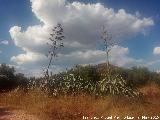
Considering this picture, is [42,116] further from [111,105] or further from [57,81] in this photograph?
[57,81]

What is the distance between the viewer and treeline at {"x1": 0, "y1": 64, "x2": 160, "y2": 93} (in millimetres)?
23188

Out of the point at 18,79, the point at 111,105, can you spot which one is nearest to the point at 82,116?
the point at 111,105

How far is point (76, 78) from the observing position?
25.1m

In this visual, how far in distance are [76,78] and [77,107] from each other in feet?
27.7

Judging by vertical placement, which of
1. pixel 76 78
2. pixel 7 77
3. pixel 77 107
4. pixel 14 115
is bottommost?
pixel 14 115

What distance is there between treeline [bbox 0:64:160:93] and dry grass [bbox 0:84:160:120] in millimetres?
2807

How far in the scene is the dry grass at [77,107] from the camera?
49.2 ft

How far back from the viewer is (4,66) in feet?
129

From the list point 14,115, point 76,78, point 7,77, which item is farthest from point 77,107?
point 7,77

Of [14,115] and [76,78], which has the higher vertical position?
[76,78]

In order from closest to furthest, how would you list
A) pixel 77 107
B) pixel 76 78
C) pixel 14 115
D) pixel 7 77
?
pixel 14 115
pixel 77 107
pixel 76 78
pixel 7 77

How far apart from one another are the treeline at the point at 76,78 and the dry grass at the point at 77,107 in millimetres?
2807

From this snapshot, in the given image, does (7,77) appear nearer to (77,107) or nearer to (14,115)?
(77,107)

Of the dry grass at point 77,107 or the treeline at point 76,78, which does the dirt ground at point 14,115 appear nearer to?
the dry grass at point 77,107
